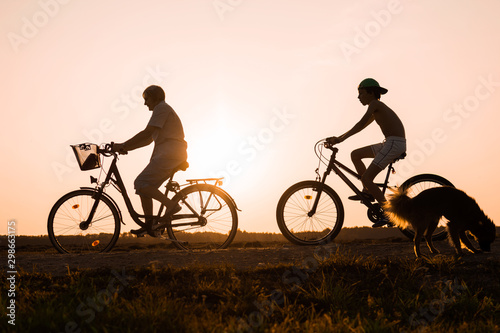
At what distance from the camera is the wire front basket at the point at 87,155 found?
825 centimetres

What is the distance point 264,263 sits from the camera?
7113mm

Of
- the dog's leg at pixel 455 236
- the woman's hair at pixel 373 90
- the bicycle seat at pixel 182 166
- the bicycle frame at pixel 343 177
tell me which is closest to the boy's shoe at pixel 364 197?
the bicycle frame at pixel 343 177

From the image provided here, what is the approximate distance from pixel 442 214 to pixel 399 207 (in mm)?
593

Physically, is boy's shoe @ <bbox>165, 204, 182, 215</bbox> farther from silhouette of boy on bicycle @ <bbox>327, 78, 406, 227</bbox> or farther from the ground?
silhouette of boy on bicycle @ <bbox>327, 78, 406, 227</bbox>

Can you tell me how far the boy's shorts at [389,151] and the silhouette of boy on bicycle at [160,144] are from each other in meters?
3.01

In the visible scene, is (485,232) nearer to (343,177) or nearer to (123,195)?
(343,177)

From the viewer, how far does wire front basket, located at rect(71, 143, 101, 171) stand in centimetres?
825

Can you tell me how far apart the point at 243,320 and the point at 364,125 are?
4.47 metres

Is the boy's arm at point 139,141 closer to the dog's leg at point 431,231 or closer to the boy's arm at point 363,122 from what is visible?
the boy's arm at point 363,122

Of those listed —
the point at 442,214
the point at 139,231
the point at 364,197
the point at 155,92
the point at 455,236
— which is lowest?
the point at 455,236

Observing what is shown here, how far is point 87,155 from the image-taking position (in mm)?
8320

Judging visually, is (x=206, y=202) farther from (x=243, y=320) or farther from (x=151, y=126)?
(x=243, y=320)

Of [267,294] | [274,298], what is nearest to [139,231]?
[267,294]

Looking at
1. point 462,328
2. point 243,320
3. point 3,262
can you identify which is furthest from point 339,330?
point 3,262
